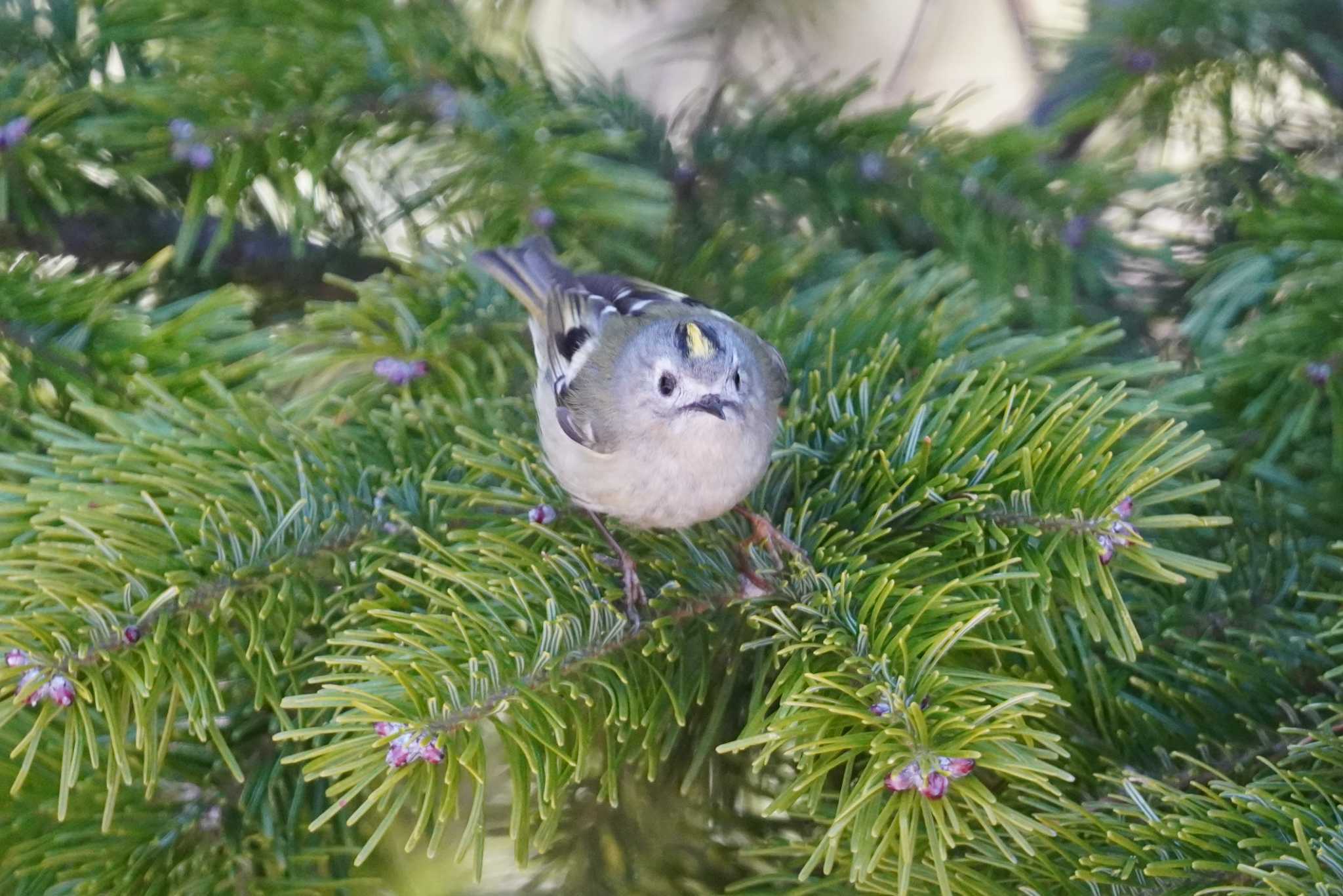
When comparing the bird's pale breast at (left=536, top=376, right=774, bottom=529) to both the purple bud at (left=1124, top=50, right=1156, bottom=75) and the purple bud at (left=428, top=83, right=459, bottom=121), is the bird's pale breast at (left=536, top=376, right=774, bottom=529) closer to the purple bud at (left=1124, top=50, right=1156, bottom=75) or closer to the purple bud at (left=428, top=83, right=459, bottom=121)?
the purple bud at (left=428, top=83, right=459, bottom=121)

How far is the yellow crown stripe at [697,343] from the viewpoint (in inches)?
40.8

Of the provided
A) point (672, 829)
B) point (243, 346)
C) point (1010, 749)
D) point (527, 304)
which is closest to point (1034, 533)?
point (1010, 749)

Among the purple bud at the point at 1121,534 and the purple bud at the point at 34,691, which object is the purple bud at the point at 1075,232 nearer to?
the purple bud at the point at 1121,534

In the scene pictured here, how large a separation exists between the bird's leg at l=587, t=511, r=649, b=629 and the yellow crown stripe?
0.84 feet

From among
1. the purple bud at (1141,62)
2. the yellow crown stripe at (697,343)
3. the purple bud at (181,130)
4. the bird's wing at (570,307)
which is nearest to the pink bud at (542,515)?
the bird's wing at (570,307)

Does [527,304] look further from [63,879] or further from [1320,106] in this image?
[1320,106]

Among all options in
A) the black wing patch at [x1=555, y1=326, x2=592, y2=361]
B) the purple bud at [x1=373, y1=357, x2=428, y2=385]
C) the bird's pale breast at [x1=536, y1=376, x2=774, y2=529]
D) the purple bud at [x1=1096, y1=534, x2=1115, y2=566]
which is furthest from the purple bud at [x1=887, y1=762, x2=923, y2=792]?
the black wing patch at [x1=555, y1=326, x2=592, y2=361]

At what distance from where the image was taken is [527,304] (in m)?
1.05

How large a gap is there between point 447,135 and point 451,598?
1.85 ft

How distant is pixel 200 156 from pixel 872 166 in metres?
0.68

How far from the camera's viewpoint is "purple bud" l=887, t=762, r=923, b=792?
0.56 m

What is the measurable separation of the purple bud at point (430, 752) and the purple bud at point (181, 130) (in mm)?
637

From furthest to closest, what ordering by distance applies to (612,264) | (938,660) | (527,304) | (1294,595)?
(612,264) < (527,304) < (1294,595) < (938,660)

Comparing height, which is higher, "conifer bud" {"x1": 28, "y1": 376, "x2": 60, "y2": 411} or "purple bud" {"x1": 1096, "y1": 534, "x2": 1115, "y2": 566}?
"conifer bud" {"x1": 28, "y1": 376, "x2": 60, "y2": 411}
